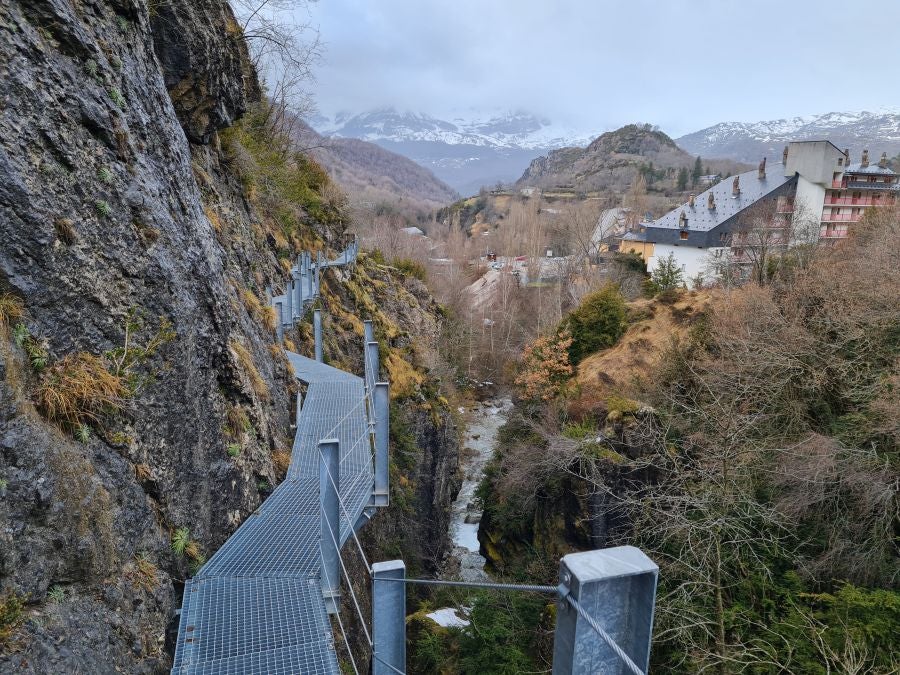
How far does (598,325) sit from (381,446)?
16.7 metres

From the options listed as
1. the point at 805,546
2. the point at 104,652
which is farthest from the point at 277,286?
the point at 805,546

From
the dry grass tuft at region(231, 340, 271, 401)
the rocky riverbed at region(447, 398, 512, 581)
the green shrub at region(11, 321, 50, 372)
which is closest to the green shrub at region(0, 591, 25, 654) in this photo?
the green shrub at region(11, 321, 50, 372)

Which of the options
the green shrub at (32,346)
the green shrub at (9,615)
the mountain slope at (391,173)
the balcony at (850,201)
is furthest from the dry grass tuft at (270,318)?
the mountain slope at (391,173)

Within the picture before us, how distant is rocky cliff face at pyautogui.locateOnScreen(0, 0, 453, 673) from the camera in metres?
3.09

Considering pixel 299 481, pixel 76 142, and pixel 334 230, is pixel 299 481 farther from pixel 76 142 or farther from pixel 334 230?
pixel 334 230

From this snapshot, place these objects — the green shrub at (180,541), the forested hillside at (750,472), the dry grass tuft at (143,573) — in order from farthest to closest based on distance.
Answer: the forested hillside at (750,472)
the green shrub at (180,541)
the dry grass tuft at (143,573)

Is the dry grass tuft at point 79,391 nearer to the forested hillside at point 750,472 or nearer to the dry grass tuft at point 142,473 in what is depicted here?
the dry grass tuft at point 142,473

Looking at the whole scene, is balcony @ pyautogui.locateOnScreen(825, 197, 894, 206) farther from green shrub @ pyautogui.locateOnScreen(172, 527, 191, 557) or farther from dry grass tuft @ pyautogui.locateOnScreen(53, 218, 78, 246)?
dry grass tuft @ pyautogui.locateOnScreen(53, 218, 78, 246)

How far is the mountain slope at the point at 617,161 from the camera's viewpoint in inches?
4582

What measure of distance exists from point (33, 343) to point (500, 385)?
3589 centimetres

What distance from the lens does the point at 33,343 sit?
140 inches

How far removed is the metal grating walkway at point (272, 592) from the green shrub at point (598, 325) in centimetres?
1556

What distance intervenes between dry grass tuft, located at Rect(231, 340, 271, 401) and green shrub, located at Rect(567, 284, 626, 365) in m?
15.7

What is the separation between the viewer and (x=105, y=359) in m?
→ 4.07
